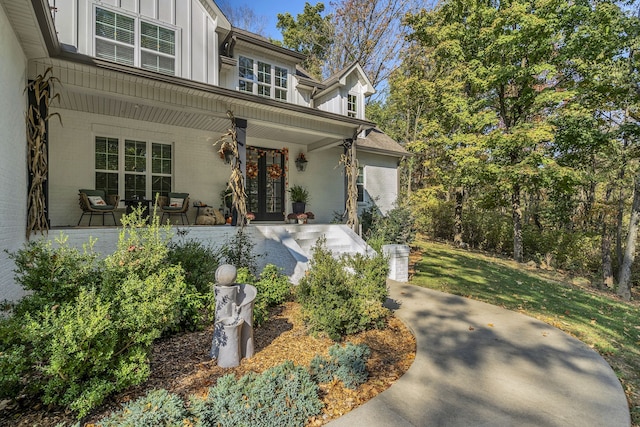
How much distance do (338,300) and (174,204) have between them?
19.4ft

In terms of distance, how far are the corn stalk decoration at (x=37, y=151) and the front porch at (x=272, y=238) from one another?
1.70ft

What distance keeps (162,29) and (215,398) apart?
8.61m

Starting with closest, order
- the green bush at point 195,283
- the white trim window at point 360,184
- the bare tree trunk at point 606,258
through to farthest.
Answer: the green bush at point 195,283, the bare tree trunk at point 606,258, the white trim window at point 360,184

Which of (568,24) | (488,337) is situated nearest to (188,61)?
(488,337)

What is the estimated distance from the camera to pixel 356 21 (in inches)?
778

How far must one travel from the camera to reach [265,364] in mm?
3074

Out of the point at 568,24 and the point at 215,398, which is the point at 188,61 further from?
the point at 568,24

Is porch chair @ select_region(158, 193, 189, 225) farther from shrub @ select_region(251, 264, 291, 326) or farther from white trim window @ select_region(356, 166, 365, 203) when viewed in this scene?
white trim window @ select_region(356, 166, 365, 203)

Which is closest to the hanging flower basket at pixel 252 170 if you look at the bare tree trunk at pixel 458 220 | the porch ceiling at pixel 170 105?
the porch ceiling at pixel 170 105

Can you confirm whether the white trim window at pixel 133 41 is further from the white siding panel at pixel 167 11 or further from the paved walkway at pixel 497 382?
the paved walkway at pixel 497 382

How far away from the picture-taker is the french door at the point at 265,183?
32.4 ft

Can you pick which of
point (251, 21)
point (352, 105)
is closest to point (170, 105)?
point (352, 105)

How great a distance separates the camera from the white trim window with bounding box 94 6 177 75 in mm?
6820

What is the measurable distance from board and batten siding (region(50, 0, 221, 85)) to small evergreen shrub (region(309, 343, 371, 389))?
773cm
